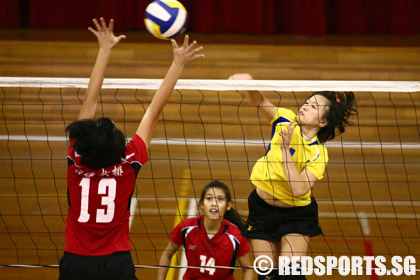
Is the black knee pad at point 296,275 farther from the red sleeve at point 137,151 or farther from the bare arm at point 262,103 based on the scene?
the red sleeve at point 137,151

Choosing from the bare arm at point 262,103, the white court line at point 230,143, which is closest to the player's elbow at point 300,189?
the bare arm at point 262,103

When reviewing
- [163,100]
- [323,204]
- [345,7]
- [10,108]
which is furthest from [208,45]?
[163,100]

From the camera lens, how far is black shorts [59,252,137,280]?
2.90m

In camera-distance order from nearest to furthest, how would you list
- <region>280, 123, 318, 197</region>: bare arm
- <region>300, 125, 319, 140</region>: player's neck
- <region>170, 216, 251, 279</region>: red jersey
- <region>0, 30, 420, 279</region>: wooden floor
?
<region>280, 123, 318, 197</region>: bare arm < <region>300, 125, 319, 140</region>: player's neck < <region>170, 216, 251, 279</region>: red jersey < <region>0, 30, 420, 279</region>: wooden floor

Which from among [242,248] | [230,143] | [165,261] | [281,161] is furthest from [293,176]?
[230,143]

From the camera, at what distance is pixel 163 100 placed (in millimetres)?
3135

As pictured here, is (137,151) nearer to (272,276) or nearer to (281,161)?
(281,161)

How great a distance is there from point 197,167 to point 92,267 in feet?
13.7

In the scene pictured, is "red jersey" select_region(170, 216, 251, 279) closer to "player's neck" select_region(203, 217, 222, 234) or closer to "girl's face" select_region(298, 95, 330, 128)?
"player's neck" select_region(203, 217, 222, 234)

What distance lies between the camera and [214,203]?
422 cm

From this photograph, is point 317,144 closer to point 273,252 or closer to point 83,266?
point 273,252

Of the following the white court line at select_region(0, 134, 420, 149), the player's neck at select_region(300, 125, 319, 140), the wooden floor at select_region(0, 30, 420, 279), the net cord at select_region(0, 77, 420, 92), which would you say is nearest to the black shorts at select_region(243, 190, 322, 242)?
the player's neck at select_region(300, 125, 319, 140)

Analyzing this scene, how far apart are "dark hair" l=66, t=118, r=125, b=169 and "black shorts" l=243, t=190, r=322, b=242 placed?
147cm

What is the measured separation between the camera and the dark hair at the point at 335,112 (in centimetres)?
395
